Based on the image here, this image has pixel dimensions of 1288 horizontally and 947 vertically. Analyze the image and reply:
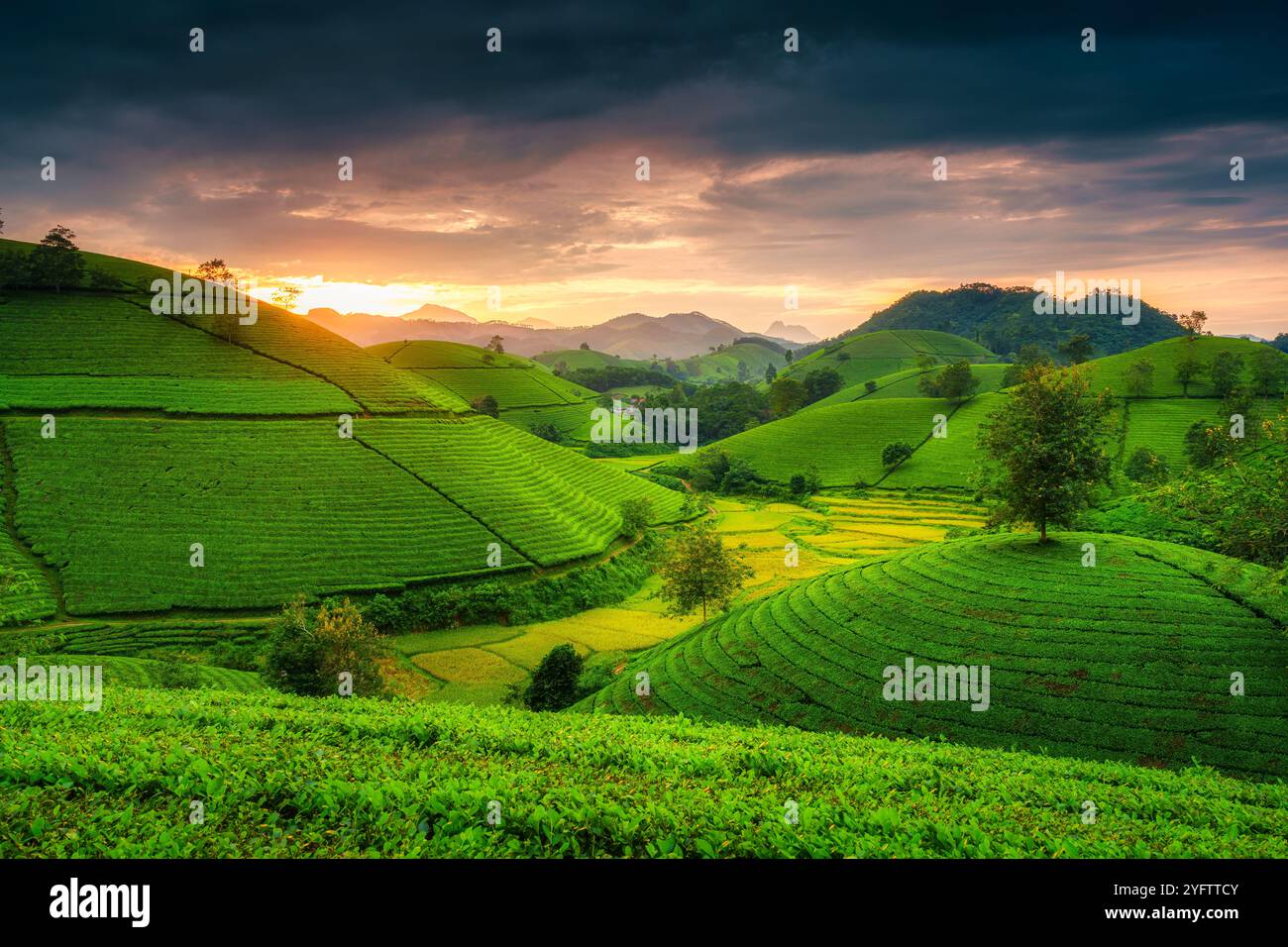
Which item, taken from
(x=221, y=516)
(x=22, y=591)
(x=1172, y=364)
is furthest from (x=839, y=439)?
(x=22, y=591)

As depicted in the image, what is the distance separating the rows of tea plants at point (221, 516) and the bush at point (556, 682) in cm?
1989

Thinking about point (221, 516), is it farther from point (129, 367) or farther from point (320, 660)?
point (129, 367)

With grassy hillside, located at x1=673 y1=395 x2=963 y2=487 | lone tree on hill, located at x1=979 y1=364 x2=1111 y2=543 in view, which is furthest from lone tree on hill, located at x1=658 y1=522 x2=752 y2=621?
grassy hillside, located at x1=673 y1=395 x2=963 y2=487

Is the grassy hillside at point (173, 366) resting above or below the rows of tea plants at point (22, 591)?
above

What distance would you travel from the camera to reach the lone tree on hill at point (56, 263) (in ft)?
262

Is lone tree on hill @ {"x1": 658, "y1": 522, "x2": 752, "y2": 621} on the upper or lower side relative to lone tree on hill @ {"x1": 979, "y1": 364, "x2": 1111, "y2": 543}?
lower

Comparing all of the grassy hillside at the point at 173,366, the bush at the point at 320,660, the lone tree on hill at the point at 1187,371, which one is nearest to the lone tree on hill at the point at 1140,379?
the lone tree on hill at the point at 1187,371

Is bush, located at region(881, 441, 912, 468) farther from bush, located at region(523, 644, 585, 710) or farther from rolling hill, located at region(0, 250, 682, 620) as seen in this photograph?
bush, located at region(523, 644, 585, 710)

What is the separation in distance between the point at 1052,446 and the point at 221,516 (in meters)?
54.8

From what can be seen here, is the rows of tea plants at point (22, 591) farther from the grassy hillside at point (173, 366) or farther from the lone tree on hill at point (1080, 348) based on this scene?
the lone tree on hill at point (1080, 348)

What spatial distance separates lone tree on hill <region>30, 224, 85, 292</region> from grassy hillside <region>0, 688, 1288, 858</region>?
96.1 m

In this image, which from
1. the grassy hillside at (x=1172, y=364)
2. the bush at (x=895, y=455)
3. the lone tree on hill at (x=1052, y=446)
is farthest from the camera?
the grassy hillside at (x=1172, y=364)

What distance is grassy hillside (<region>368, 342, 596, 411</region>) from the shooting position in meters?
164
